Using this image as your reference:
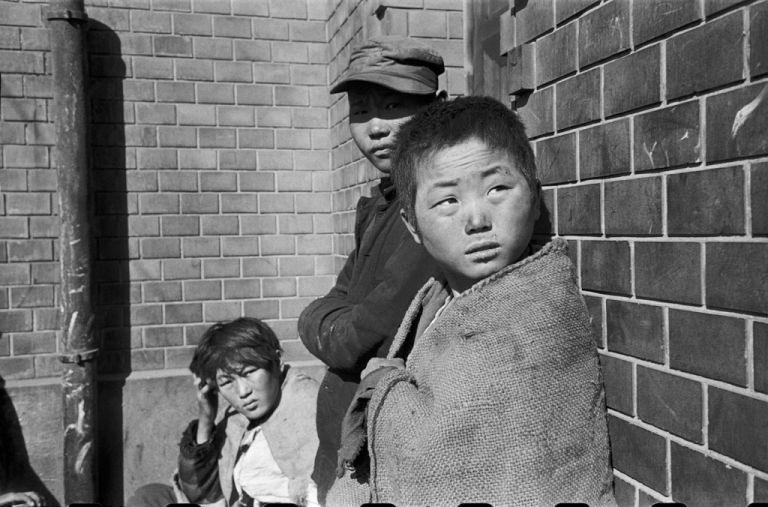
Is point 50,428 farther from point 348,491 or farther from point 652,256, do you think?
point 652,256

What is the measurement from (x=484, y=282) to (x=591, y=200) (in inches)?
19.4

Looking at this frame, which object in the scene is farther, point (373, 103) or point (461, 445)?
point (373, 103)

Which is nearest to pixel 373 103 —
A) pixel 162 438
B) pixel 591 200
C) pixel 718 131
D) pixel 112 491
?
pixel 591 200

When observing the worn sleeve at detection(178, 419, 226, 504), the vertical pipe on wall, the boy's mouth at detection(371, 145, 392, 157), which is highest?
the vertical pipe on wall

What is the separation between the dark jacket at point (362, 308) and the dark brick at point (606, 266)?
1.34 feet

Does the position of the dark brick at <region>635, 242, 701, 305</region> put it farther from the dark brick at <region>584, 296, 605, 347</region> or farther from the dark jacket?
the dark jacket

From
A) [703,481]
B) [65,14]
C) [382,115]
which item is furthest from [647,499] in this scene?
[65,14]

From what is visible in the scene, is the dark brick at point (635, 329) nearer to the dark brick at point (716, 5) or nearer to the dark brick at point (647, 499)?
the dark brick at point (647, 499)

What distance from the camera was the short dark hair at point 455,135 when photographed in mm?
1452

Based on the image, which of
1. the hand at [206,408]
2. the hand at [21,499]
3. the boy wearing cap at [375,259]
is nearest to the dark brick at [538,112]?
the boy wearing cap at [375,259]

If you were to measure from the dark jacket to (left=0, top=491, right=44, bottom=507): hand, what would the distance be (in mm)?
2748

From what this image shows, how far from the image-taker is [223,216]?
16.3 ft

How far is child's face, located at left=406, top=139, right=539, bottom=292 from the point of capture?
1392 mm

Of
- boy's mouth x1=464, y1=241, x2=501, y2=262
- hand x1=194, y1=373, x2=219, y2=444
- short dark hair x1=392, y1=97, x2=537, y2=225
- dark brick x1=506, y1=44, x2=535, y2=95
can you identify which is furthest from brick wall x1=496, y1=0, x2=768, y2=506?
hand x1=194, y1=373, x2=219, y2=444
